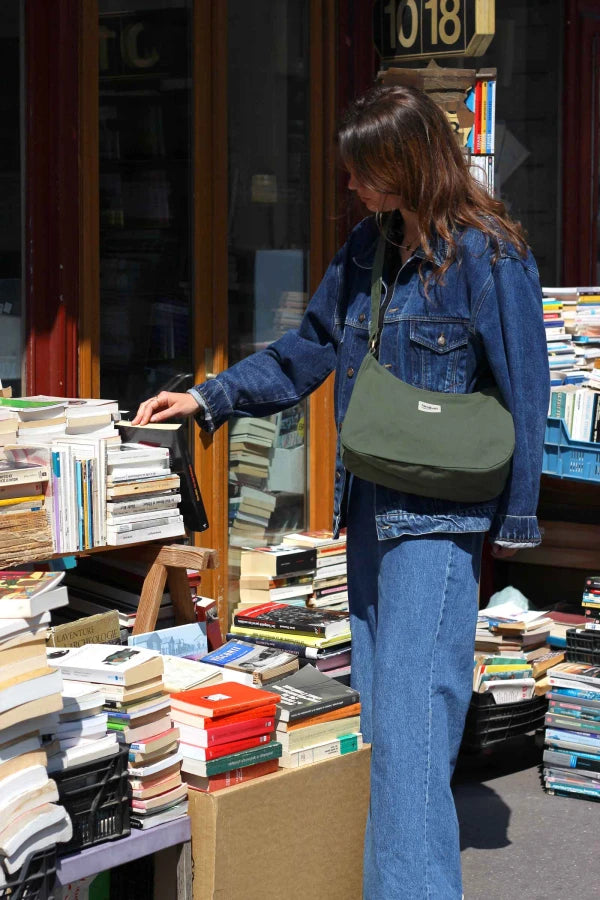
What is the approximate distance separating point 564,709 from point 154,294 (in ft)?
7.14

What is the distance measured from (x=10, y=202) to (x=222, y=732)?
2.12 meters

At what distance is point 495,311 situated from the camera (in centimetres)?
318

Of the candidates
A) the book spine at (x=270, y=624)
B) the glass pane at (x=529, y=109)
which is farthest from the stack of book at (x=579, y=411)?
the glass pane at (x=529, y=109)

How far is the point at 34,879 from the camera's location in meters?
2.76

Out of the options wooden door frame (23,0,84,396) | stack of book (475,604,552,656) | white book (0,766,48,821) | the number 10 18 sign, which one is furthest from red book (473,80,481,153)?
white book (0,766,48,821)

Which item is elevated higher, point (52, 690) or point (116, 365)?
point (116, 365)

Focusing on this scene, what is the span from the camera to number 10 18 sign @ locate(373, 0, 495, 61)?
5055mm

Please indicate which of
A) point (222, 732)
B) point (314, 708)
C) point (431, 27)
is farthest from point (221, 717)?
point (431, 27)

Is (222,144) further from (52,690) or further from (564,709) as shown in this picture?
(52,690)

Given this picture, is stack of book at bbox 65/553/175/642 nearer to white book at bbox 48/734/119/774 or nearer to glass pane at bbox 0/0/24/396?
glass pane at bbox 0/0/24/396

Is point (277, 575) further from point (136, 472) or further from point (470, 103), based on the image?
point (470, 103)

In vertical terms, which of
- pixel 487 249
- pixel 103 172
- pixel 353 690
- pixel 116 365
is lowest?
pixel 353 690

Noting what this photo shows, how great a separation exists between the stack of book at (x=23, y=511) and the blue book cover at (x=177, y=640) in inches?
18.0

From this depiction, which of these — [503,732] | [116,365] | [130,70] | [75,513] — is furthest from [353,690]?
[130,70]
